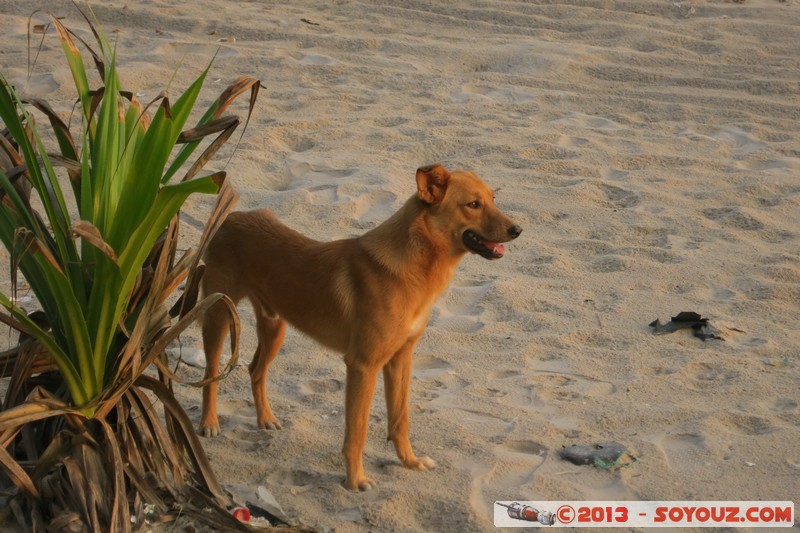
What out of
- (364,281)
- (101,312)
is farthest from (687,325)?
(101,312)

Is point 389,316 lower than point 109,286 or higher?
lower

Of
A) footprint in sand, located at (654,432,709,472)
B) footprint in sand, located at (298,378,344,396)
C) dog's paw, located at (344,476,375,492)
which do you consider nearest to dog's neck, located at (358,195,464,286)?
dog's paw, located at (344,476,375,492)

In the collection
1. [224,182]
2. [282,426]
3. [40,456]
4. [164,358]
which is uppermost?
[224,182]

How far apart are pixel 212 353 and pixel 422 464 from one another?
1.12m

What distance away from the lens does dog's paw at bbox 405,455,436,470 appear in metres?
4.44

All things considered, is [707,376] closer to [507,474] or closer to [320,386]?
[507,474]

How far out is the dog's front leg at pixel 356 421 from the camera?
4246 millimetres

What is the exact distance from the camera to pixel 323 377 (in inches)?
208

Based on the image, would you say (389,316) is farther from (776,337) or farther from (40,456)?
(776,337)

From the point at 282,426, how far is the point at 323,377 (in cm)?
58

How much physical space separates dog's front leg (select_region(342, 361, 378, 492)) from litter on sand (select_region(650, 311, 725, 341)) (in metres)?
2.20

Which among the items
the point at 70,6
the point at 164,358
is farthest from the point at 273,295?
the point at 70,6

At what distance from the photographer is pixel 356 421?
425 centimetres

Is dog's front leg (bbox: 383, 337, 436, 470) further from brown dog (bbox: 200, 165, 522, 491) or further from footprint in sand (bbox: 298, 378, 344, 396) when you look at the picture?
footprint in sand (bbox: 298, 378, 344, 396)
